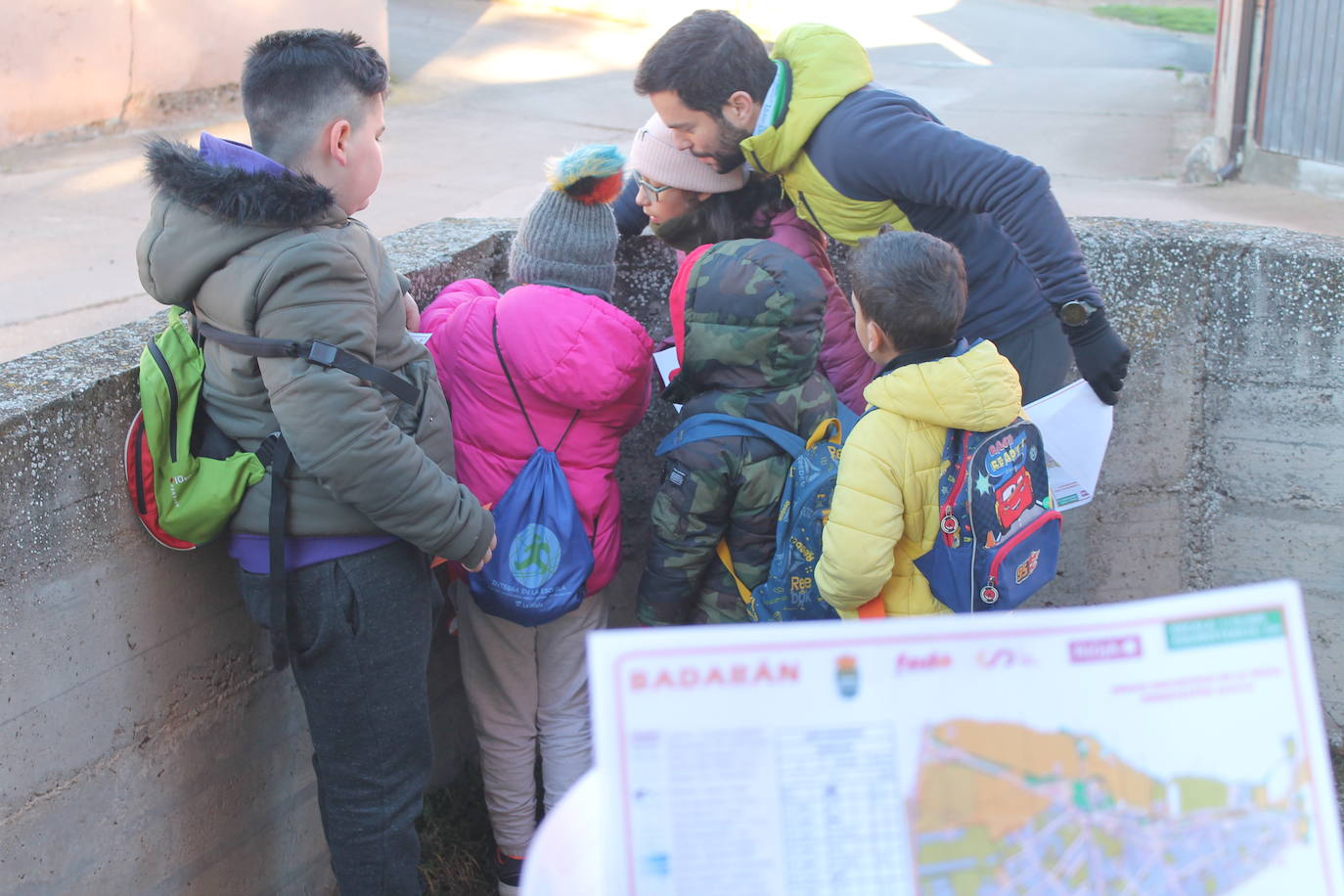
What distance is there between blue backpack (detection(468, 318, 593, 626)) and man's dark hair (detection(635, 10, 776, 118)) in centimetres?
69

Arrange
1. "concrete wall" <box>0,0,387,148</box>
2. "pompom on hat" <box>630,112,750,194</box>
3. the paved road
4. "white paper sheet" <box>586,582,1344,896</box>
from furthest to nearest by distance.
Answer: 1. "concrete wall" <box>0,0,387,148</box>
2. the paved road
3. "pompom on hat" <box>630,112,750,194</box>
4. "white paper sheet" <box>586,582,1344,896</box>

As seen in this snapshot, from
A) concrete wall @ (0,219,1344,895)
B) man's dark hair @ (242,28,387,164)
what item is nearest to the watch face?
concrete wall @ (0,219,1344,895)

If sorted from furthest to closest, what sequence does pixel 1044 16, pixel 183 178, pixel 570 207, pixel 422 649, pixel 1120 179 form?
pixel 1044 16 → pixel 1120 179 → pixel 570 207 → pixel 422 649 → pixel 183 178

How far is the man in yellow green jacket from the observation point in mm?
2539

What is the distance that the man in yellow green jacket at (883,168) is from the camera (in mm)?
2539

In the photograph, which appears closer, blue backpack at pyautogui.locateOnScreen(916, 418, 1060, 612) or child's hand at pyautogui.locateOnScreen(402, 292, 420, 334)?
blue backpack at pyautogui.locateOnScreen(916, 418, 1060, 612)

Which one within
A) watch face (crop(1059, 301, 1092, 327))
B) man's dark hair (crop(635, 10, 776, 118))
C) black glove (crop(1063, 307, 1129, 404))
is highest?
man's dark hair (crop(635, 10, 776, 118))

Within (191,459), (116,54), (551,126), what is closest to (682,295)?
(191,459)

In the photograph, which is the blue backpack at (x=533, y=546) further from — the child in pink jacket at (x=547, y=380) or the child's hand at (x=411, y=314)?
the child's hand at (x=411, y=314)

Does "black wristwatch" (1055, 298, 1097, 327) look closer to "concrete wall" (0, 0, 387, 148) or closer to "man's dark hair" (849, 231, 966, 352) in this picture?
"man's dark hair" (849, 231, 966, 352)

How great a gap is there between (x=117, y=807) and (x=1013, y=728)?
184 cm

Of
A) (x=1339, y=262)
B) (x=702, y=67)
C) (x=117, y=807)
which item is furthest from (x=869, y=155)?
(x=117, y=807)

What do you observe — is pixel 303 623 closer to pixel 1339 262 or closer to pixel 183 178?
pixel 183 178

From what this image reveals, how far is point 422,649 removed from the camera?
8.06 ft
